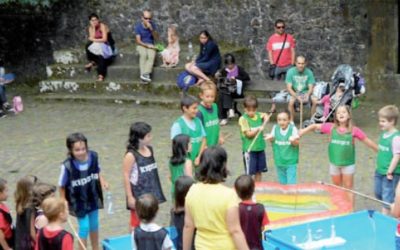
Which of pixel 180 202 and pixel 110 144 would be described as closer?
pixel 180 202

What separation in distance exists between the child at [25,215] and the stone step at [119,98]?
8.70 m

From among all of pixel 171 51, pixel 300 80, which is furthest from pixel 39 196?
pixel 171 51

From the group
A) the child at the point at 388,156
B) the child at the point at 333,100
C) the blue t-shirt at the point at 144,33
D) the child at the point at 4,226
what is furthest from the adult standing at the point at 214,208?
the blue t-shirt at the point at 144,33

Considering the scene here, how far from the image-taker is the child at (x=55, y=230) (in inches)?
224

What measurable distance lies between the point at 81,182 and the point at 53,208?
156 centimetres

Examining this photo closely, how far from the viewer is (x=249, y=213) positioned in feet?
20.5

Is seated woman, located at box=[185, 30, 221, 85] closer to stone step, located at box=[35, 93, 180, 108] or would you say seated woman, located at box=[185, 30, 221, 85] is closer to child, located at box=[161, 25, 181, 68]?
stone step, located at box=[35, 93, 180, 108]

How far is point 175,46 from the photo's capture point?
15.7m

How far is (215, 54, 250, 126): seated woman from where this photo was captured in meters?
13.8

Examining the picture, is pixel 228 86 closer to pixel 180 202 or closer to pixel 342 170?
pixel 342 170

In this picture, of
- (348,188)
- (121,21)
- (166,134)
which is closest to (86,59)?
(121,21)

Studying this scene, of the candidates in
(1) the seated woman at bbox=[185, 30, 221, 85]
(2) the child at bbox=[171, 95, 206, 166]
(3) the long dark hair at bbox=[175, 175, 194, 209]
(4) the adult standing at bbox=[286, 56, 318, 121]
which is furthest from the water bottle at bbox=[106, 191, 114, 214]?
(1) the seated woman at bbox=[185, 30, 221, 85]

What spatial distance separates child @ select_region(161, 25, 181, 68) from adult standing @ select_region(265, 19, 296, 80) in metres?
1.83

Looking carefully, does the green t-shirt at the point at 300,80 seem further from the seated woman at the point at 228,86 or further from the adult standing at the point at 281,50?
the adult standing at the point at 281,50
